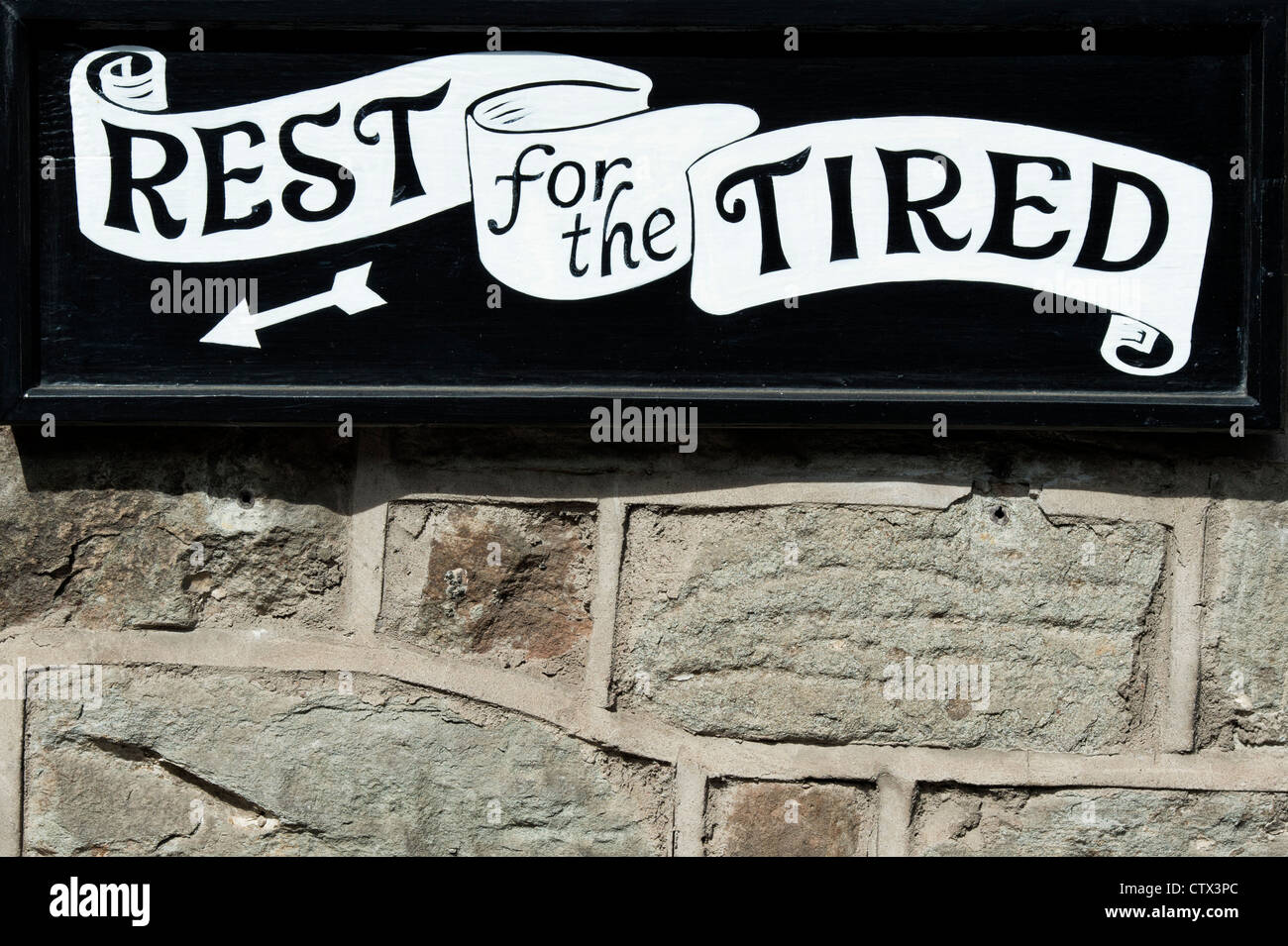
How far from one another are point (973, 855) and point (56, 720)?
1188mm

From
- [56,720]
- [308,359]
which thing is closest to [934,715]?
[308,359]

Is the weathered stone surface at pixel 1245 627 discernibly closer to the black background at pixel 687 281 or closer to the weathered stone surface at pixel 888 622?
the weathered stone surface at pixel 888 622

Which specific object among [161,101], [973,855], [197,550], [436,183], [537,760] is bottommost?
[973,855]

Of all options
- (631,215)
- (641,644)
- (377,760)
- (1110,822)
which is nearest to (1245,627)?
(1110,822)

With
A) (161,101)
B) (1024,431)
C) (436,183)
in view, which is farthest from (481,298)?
(1024,431)

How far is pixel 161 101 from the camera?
4.22 ft

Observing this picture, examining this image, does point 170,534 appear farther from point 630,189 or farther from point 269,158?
point 630,189

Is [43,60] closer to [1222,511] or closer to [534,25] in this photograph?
[534,25]

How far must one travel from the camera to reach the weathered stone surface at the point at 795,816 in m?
1.32

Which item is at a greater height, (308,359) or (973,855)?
(308,359)

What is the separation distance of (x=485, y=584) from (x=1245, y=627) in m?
0.96

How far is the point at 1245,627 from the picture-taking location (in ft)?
4.24

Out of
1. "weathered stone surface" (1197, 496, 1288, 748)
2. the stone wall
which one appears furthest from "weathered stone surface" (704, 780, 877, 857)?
"weathered stone surface" (1197, 496, 1288, 748)

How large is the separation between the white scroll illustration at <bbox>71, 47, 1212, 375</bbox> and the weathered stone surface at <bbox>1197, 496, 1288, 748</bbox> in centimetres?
23
